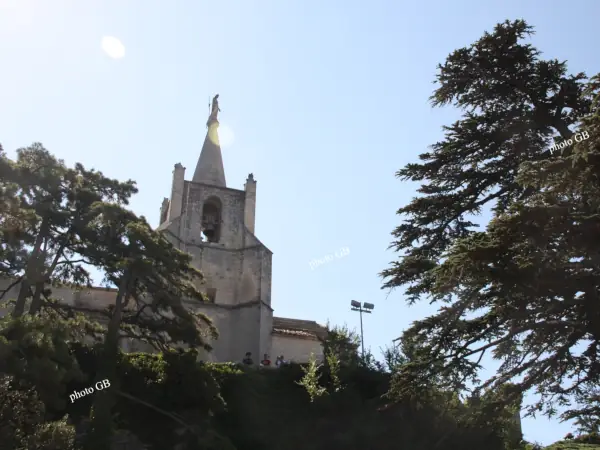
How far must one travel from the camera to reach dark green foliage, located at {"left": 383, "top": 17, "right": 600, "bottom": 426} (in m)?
11.5

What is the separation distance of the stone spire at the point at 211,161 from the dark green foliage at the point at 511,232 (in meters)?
21.1

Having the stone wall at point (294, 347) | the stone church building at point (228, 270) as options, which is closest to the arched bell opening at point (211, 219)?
the stone church building at point (228, 270)

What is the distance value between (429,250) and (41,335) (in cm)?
927

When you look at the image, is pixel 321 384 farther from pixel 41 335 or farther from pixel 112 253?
pixel 41 335

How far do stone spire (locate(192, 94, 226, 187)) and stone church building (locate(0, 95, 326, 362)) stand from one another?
6cm

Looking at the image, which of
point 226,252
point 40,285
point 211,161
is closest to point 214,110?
point 211,161

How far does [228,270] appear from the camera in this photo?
108 ft

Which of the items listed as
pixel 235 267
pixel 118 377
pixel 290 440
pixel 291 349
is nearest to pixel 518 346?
pixel 290 440

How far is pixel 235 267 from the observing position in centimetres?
3312

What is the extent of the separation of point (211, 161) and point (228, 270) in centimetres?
779

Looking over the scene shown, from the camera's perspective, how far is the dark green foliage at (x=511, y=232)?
452 inches

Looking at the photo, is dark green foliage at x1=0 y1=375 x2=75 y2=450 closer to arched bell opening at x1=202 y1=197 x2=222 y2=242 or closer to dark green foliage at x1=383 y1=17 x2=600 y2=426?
dark green foliage at x1=383 y1=17 x2=600 y2=426

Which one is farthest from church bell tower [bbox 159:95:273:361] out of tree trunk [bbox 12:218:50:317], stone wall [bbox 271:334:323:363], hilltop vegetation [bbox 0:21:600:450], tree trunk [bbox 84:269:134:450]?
tree trunk [bbox 12:218:50:317]

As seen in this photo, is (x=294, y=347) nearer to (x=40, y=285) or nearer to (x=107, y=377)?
(x=107, y=377)
